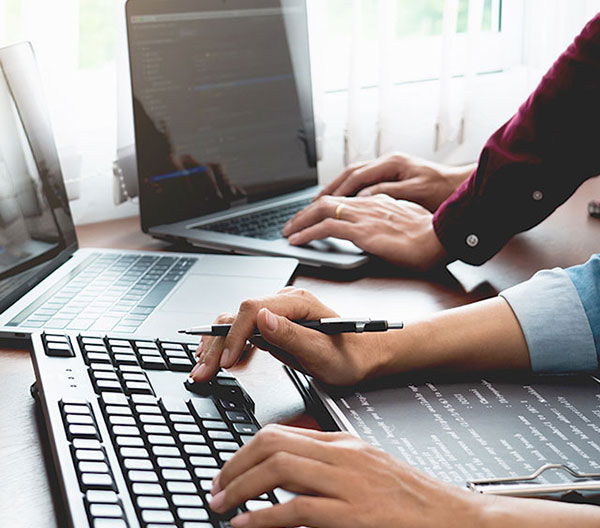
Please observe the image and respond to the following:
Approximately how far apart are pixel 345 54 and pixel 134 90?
0.60 meters

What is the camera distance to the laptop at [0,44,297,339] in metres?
0.90

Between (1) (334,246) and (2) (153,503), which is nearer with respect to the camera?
(2) (153,503)

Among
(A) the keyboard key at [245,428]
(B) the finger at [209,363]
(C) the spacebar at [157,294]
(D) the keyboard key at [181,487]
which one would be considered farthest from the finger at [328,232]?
(D) the keyboard key at [181,487]

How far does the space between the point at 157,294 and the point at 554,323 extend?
17.6 inches

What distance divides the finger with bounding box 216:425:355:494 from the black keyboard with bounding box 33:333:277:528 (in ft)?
0.07

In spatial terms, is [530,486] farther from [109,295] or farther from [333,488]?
[109,295]

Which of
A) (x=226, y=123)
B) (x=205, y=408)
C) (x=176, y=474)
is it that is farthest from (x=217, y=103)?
(x=176, y=474)

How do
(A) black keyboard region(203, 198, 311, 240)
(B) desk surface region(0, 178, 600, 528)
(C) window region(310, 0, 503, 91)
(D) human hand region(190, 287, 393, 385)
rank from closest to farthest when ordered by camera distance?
(B) desk surface region(0, 178, 600, 528)
(D) human hand region(190, 287, 393, 385)
(A) black keyboard region(203, 198, 311, 240)
(C) window region(310, 0, 503, 91)

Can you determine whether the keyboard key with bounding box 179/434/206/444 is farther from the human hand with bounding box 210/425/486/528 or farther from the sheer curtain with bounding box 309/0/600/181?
the sheer curtain with bounding box 309/0/600/181

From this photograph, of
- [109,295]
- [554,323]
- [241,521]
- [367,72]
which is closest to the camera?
[241,521]

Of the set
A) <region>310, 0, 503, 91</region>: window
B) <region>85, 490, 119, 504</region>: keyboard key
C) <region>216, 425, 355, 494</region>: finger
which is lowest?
<region>85, 490, 119, 504</region>: keyboard key

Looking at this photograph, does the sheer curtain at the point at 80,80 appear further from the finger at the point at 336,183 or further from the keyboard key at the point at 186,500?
the keyboard key at the point at 186,500

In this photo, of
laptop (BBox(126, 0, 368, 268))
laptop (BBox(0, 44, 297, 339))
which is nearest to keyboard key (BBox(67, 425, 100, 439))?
laptop (BBox(0, 44, 297, 339))

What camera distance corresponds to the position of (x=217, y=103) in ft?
4.09
